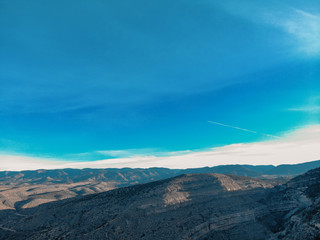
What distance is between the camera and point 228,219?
47.2 m

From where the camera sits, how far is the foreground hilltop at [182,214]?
42.1 meters

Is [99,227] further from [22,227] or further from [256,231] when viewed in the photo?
[256,231]

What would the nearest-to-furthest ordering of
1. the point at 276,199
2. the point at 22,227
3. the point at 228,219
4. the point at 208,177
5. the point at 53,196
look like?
the point at 228,219 < the point at 22,227 < the point at 276,199 < the point at 208,177 < the point at 53,196

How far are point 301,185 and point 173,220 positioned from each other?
3775cm

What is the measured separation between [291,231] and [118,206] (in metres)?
37.8

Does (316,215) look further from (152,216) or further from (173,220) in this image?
(152,216)

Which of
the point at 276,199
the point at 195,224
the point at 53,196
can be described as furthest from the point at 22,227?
the point at 53,196

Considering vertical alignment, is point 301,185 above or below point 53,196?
above

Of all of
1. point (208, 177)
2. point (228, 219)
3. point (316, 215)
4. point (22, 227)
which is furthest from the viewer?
point (208, 177)

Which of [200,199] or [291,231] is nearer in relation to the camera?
[291,231]

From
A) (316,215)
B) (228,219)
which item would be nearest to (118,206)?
(228,219)

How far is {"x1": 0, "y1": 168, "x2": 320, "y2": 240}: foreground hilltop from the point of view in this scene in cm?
4212

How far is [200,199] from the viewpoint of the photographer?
55406mm

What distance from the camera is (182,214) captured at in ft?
159
